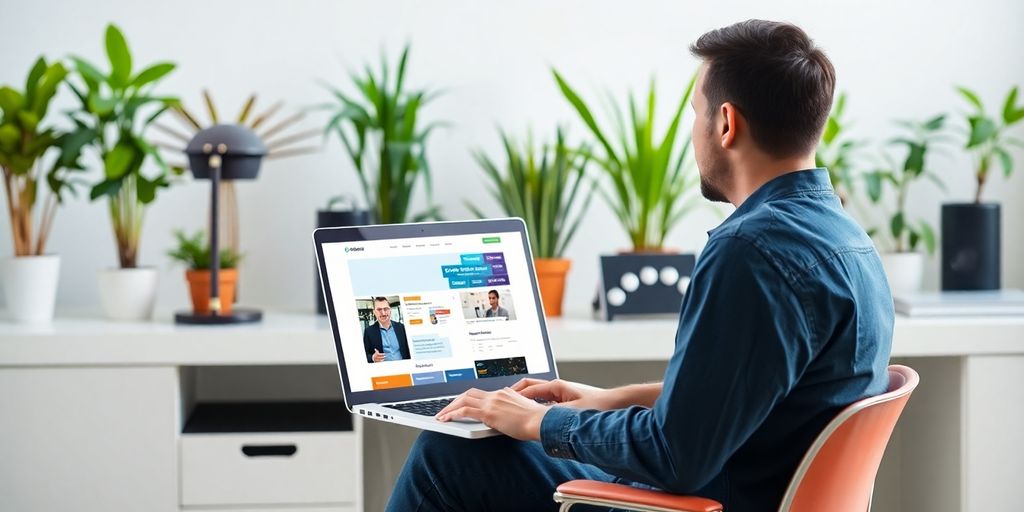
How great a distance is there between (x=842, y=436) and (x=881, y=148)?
1.93 meters

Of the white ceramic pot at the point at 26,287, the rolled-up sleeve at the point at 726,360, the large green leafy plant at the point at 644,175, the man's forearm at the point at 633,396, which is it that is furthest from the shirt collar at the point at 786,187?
the white ceramic pot at the point at 26,287

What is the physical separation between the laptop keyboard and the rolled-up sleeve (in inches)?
20.3

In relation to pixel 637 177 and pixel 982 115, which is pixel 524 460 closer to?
pixel 637 177

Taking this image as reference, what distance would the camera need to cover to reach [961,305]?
2.72 meters

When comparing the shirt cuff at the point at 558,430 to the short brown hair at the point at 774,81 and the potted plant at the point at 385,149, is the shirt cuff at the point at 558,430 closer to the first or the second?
the short brown hair at the point at 774,81

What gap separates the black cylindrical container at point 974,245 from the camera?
294 centimetres

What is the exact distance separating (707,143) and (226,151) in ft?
4.72

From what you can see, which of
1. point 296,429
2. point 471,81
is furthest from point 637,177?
point 296,429

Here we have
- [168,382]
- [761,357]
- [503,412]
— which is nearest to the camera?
[761,357]

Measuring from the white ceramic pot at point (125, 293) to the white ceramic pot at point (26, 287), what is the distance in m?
0.13

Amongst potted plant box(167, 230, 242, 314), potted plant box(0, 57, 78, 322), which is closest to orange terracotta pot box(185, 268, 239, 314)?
potted plant box(167, 230, 242, 314)

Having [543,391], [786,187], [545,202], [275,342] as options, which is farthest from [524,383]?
[545,202]

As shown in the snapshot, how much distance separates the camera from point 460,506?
1.77 meters

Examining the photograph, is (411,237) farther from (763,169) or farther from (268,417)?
(268,417)
